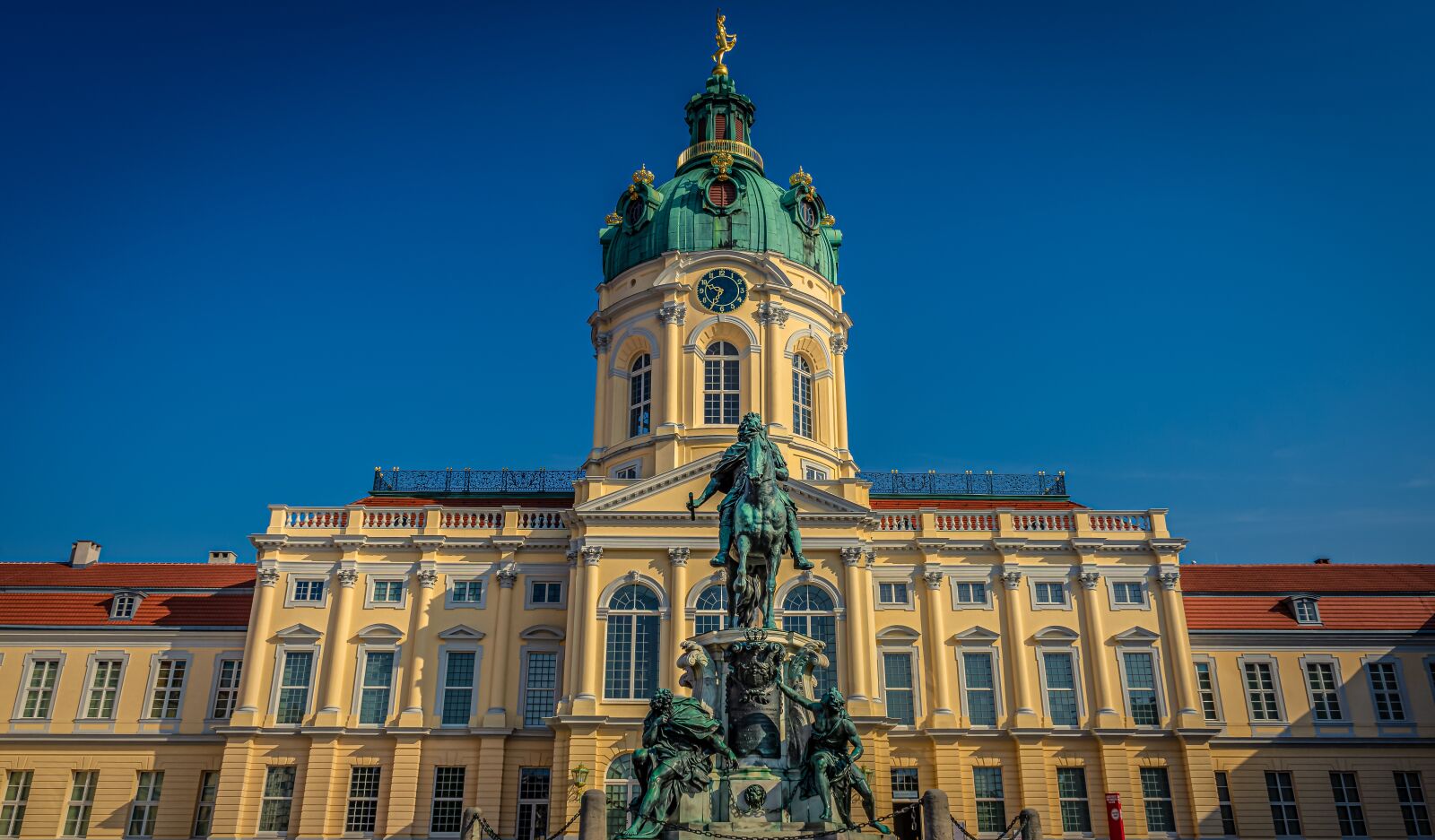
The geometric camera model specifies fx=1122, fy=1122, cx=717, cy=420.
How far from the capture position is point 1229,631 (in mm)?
44000

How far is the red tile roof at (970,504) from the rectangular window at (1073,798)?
11.6 metres

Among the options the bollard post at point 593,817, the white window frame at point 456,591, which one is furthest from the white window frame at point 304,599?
the bollard post at point 593,817

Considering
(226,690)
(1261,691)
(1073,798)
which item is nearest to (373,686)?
(226,690)

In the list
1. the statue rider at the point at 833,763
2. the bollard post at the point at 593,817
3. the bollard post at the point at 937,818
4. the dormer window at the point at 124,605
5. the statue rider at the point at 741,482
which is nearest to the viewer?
the statue rider at the point at 833,763

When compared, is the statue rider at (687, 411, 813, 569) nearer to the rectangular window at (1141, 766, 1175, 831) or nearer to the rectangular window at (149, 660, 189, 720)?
the rectangular window at (1141, 766, 1175, 831)

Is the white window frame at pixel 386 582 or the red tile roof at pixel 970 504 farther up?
the red tile roof at pixel 970 504

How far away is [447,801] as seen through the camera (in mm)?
40531

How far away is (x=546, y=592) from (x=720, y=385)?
11.5m

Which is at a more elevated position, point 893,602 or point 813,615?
point 893,602

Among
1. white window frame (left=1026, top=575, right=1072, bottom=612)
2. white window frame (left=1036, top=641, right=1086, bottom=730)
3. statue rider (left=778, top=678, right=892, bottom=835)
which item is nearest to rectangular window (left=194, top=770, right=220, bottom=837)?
white window frame (left=1036, top=641, right=1086, bottom=730)

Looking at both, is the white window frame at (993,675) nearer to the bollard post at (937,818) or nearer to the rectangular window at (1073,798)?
the rectangular window at (1073,798)

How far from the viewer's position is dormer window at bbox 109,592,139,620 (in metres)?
45.0

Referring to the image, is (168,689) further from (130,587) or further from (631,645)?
(631,645)

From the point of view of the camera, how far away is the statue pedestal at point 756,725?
17.8 metres
